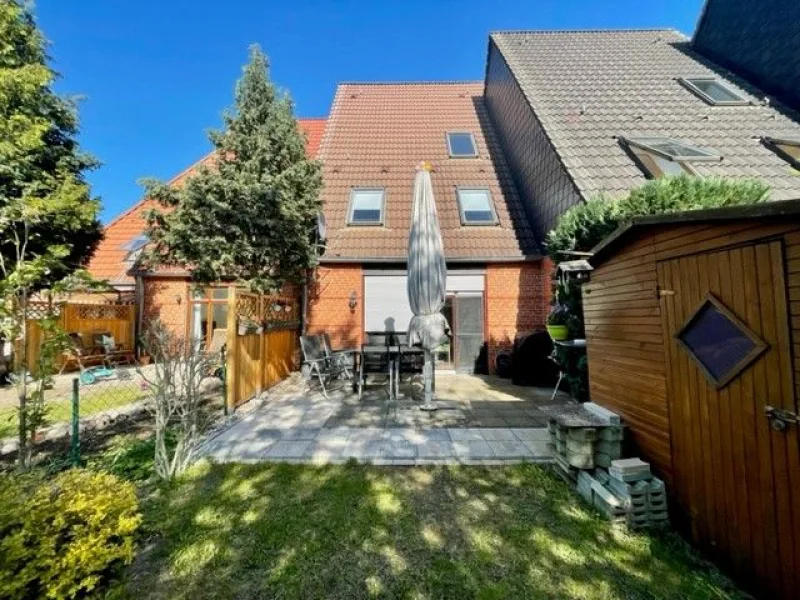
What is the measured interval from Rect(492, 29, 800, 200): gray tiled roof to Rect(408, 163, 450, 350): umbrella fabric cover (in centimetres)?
317

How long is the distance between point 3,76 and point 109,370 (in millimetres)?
7020

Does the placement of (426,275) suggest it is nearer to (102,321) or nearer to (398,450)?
(398,450)

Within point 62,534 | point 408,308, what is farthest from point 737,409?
point 408,308

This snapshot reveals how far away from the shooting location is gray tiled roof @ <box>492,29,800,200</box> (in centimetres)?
687

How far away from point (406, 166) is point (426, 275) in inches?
255

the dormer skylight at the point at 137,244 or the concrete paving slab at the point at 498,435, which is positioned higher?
the dormer skylight at the point at 137,244

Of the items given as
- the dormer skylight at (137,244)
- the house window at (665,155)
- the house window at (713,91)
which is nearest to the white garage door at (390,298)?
the house window at (665,155)

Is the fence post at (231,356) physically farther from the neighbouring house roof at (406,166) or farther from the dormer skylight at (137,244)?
the dormer skylight at (137,244)

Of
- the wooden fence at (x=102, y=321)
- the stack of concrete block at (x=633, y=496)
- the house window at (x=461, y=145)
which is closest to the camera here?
the stack of concrete block at (x=633, y=496)

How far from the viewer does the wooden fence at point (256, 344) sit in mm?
5172

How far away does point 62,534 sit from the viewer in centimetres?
199

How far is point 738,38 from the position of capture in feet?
33.4

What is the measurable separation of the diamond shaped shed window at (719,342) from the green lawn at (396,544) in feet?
4.36

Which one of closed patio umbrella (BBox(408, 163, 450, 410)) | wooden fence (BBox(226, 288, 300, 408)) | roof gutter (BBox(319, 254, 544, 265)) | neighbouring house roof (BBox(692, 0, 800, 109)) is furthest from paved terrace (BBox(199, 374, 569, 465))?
neighbouring house roof (BBox(692, 0, 800, 109))
